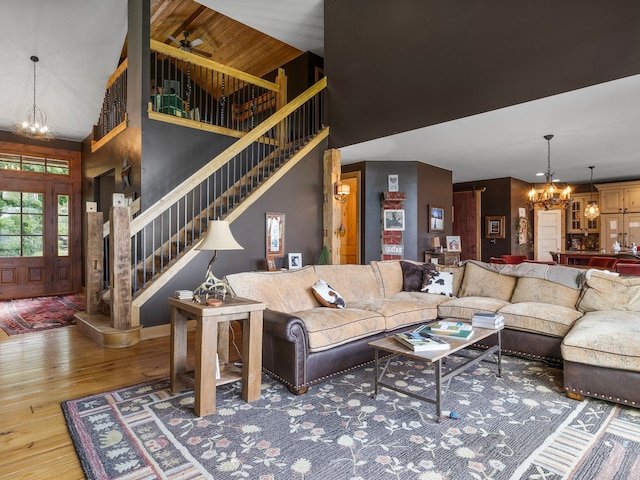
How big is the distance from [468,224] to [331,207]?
5037 millimetres

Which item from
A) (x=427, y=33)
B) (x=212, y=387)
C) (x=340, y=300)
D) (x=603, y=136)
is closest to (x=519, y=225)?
(x=603, y=136)

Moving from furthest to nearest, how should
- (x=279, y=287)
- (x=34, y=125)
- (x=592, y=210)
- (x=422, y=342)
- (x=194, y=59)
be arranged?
(x=592, y=210) → (x=34, y=125) → (x=194, y=59) → (x=279, y=287) → (x=422, y=342)

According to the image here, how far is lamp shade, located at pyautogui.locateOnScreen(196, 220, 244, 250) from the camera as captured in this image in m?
2.80

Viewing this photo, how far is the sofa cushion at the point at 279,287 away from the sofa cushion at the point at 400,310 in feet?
1.80

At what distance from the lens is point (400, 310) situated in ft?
12.7

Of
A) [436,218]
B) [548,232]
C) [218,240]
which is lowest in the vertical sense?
[218,240]

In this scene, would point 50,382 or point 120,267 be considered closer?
point 50,382

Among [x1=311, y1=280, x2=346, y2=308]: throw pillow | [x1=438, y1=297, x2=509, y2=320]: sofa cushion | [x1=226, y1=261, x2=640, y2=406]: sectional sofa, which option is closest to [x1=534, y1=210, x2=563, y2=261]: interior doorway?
[x1=226, y1=261, x2=640, y2=406]: sectional sofa

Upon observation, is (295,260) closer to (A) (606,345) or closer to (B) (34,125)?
(A) (606,345)

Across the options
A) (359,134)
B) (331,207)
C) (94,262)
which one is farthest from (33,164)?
(359,134)

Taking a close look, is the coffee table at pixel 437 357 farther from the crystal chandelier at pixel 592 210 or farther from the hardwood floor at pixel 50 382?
the crystal chandelier at pixel 592 210

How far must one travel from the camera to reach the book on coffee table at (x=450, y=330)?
2955 mm

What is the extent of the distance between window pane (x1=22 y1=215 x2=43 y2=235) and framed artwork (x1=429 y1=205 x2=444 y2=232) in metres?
7.87

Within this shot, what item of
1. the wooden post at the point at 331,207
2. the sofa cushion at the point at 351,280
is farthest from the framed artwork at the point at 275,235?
the sofa cushion at the point at 351,280
